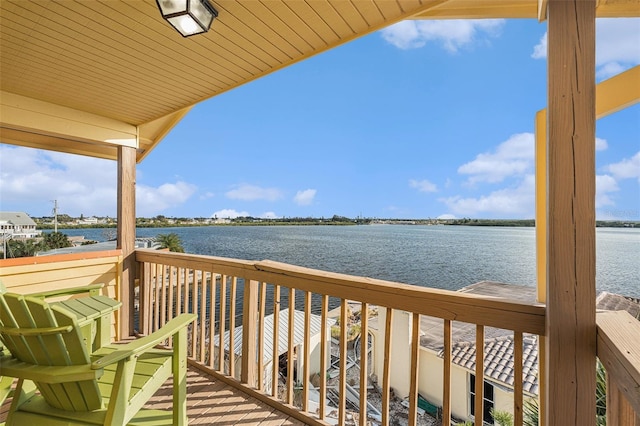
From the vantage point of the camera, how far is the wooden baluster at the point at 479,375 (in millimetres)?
1298

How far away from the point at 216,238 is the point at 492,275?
12047 millimetres

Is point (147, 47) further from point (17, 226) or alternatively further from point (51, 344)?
point (17, 226)

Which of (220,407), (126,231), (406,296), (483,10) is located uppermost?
(483,10)

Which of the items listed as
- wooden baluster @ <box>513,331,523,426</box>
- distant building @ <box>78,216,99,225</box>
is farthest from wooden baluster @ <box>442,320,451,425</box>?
distant building @ <box>78,216,99,225</box>

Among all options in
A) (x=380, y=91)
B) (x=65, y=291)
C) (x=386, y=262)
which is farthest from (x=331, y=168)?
(x=65, y=291)

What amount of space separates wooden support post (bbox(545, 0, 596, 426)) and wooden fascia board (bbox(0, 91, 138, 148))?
3.68m

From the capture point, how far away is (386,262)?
49.7 feet

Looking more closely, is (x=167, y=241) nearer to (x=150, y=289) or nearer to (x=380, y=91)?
(x=150, y=289)

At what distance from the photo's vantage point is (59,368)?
1215 millimetres

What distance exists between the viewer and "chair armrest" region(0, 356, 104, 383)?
3.88ft

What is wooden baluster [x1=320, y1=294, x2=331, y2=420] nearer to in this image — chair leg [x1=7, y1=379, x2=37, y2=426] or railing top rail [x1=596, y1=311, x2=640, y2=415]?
railing top rail [x1=596, y1=311, x2=640, y2=415]

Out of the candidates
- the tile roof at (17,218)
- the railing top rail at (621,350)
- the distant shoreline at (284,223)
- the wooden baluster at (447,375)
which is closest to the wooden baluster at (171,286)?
the distant shoreline at (284,223)

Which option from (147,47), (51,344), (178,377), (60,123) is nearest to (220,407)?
(178,377)

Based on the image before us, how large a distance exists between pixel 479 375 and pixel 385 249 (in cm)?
1620
